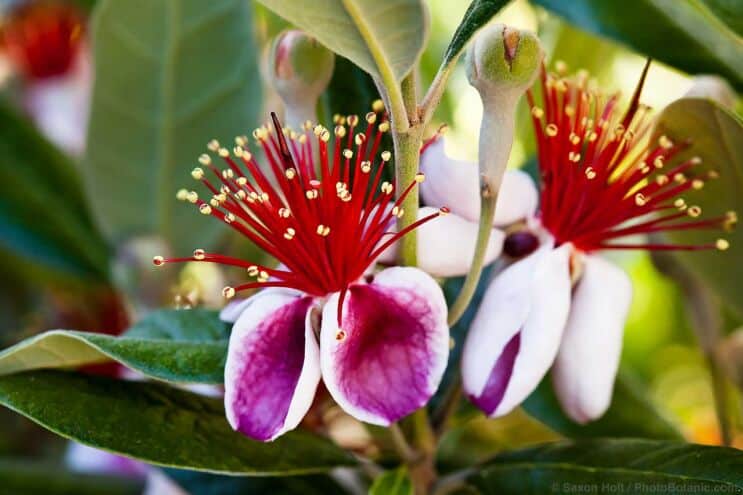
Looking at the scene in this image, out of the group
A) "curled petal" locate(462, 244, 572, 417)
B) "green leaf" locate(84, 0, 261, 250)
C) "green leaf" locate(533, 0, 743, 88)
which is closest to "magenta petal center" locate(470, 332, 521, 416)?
"curled petal" locate(462, 244, 572, 417)

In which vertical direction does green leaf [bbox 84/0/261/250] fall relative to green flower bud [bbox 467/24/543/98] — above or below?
below

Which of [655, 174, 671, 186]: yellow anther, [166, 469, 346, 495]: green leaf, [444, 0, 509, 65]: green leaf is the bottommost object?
[166, 469, 346, 495]: green leaf

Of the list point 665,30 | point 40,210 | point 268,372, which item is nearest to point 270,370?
point 268,372

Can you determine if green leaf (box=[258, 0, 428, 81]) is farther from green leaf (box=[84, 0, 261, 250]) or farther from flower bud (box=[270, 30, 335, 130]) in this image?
green leaf (box=[84, 0, 261, 250])

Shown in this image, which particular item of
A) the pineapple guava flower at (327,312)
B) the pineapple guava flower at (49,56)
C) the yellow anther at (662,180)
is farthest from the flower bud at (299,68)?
the pineapple guava flower at (49,56)

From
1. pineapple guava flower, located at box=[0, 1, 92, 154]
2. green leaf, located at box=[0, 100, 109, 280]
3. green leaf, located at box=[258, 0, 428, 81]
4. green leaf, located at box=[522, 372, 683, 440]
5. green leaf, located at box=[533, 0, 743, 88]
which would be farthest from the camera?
pineapple guava flower, located at box=[0, 1, 92, 154]

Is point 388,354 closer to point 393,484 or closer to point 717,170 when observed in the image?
point 393,484

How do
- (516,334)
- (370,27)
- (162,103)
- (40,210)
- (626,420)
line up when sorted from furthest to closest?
1. (40,210)
2. (162,103)
3. (626,420)
4. (516,334)
5. (370,27)
